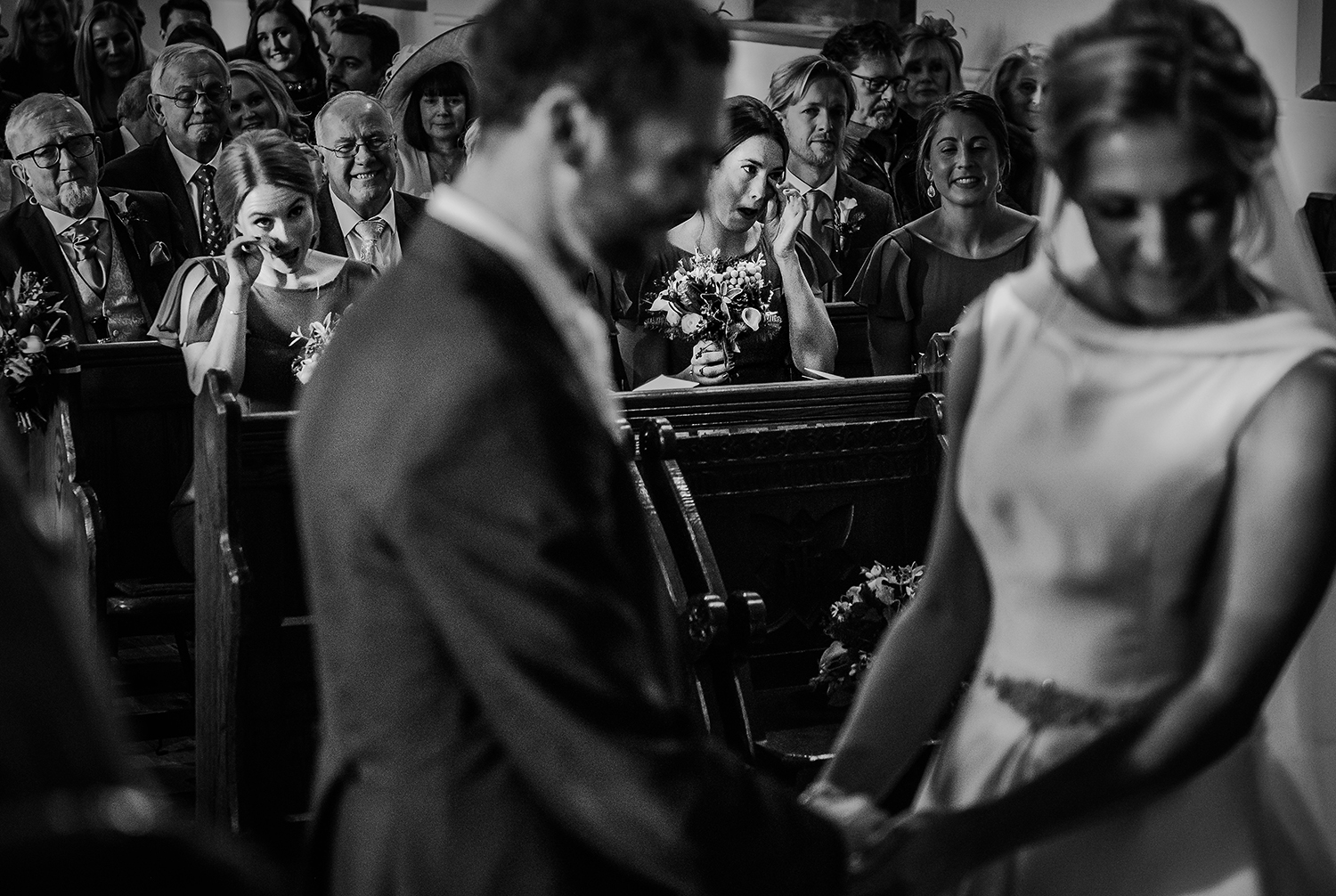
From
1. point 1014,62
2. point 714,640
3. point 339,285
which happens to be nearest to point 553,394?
point 714,640

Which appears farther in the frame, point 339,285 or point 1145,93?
point 339,285

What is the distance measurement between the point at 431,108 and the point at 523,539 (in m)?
6.40

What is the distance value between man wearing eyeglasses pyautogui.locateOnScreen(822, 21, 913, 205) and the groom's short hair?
719 cm

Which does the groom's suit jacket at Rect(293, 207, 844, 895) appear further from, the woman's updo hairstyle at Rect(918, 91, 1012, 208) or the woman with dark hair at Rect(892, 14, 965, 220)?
the woman with dark hair at Rect(892, 14, 965, 220)

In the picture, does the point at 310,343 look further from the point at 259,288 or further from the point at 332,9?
the point at 332,9

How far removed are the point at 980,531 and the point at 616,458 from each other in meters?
0.46

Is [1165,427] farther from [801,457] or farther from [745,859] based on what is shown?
[801,457]

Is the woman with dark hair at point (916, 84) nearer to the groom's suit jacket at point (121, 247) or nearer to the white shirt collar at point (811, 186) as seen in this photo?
the white shirt collar at point (811, 186)

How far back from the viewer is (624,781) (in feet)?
3.97

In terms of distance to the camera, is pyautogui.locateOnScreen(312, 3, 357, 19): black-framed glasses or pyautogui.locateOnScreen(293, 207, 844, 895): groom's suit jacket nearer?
pyautogui.locateOnScreen(293, 207, 844, 895): groom's suit jacket

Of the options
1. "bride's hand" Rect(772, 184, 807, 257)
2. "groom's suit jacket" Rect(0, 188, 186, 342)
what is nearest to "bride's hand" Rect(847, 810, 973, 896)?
"bride's hand" Rect(772, 184, 807, 257)

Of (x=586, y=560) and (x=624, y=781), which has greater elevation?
(x=586, y=560)

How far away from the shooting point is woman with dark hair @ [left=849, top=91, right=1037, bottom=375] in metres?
6.06

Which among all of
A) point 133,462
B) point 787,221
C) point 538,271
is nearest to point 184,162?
point 133,462
